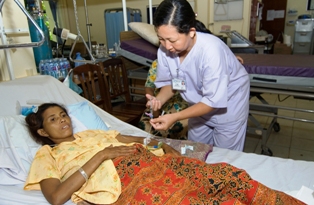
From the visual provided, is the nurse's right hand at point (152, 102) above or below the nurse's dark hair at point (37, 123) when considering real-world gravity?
above

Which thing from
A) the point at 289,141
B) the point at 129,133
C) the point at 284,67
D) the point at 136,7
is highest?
the point at 136,7

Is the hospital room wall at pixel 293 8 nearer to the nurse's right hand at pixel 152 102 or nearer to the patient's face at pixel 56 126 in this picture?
the nurse's right hand at pixel 152 102

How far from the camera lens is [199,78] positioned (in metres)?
1.53

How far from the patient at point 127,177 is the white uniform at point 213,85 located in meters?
0.43

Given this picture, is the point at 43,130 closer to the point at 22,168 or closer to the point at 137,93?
the point at 22,168

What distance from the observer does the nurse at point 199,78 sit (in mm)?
1266

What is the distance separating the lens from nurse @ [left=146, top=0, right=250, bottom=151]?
49.8 inches

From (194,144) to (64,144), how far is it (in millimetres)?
830

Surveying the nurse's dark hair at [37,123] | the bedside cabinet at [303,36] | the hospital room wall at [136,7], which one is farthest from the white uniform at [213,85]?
the bedside cabinet at [303,36]

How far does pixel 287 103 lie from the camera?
4355 millimetres

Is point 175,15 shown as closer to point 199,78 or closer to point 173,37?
point 173,37

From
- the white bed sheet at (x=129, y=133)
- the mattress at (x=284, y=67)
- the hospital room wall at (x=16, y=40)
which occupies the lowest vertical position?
the white bed sheet at (x=129, y=133)

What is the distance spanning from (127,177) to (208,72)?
0.70 metres

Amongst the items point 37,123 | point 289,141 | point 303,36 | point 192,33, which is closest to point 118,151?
point 37,123
